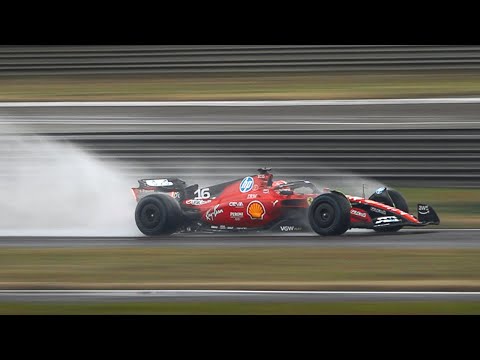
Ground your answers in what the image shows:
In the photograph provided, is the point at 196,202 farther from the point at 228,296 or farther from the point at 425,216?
the point at 228,296

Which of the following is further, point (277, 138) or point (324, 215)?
point (277, 138)

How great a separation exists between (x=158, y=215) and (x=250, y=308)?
14.1 feet

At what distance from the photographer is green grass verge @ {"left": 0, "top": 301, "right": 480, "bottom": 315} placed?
313 inches

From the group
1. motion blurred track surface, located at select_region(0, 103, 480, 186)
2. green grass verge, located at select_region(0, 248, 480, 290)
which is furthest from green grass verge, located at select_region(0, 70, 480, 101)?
green grass verge, located at select_region(0, 248, 480, 290)

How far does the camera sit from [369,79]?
1884 cm

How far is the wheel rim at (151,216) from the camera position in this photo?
12.2 m

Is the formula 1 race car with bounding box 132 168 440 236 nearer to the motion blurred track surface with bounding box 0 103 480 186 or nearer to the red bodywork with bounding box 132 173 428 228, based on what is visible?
the red bodywork with bounding box 132 173 428 228

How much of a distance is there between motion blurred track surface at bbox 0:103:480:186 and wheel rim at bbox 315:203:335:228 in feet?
12.0

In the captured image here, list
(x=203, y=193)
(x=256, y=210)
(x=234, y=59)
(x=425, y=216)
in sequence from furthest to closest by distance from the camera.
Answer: (x=234, y=59), (x=203, y=193), (x=256, y=210), (x=425, y=216)

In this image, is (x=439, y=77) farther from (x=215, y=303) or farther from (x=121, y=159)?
(x=215, y=303)

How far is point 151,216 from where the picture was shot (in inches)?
484

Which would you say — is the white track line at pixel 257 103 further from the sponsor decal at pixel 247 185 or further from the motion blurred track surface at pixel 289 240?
the sponsor decal at pixel 247 185

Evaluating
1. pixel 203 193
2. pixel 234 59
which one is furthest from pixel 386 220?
pixel 234 59

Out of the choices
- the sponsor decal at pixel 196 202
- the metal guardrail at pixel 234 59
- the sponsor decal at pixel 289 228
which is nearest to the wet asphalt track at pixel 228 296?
the sponsor decal at pixel 289 228
